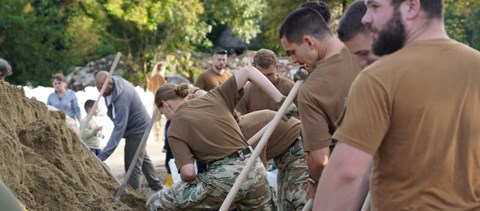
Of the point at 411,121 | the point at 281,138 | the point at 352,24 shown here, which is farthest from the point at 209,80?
the point at 411,121

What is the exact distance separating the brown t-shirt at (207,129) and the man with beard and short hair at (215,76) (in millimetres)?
5857

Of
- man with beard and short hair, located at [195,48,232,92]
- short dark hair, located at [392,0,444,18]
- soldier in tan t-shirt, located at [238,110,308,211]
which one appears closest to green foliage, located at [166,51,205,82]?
man with beard and short hair, located at [195,48,232,92]

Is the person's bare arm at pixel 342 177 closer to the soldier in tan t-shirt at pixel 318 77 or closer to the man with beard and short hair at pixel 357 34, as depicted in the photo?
the man with beard and short hair at pixel 357 34

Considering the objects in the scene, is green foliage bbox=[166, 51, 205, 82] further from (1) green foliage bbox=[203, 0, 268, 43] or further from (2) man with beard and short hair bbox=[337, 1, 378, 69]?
(2) man with beard and short hair bbox=[337, 1, 378, 69]

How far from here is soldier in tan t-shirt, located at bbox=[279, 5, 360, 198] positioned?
20.5 ft

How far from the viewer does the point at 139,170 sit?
45.2 feet

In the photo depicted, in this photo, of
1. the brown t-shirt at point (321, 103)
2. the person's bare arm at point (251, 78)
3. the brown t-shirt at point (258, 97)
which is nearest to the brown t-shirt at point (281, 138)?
the person's bare arm at point (251, 78)

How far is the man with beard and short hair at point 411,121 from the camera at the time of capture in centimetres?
402

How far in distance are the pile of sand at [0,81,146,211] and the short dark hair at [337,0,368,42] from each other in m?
3.26

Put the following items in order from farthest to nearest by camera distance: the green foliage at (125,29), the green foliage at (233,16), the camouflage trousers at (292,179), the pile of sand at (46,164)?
1. the green foliage at (233,16)
2. the green foliage at (125,29)
3. the pile of sand at (46,164)
4. the camouflage trousers at (292,179)

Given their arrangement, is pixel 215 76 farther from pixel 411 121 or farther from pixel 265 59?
pixel 411 121

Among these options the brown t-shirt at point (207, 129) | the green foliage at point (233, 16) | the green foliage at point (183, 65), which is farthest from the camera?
the green foliage at point (233, 16)

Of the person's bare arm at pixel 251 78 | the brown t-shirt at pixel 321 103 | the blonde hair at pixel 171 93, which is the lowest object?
the blonde hair at pixel 171 93

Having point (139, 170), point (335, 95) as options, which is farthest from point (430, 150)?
point (139, 170)
